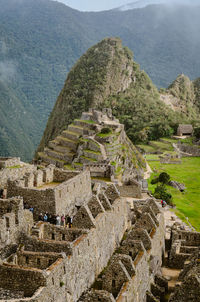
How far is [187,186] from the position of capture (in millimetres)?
55188

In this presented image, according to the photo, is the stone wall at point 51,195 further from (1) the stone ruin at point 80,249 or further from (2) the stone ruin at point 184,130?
(2) the stone ruin at point 184,130

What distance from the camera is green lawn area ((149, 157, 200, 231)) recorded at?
38844 millimetres

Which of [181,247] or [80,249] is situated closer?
[80,249]

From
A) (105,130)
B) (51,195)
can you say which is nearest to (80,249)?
(51,195)

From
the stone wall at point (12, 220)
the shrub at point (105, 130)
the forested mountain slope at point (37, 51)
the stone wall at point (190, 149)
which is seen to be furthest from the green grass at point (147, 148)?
the stone wall at point (12, 220)

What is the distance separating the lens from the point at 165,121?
10869cm

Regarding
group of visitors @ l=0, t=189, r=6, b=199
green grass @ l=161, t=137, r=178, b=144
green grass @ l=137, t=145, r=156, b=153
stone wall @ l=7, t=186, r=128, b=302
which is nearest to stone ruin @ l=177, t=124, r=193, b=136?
green grass @ l=161, t=137, r=178, b=144

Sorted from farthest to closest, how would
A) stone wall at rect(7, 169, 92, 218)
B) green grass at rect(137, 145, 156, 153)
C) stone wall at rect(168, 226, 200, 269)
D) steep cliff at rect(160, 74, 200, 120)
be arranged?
steep cliff at rect(160, 74, 200, 120) → green grass at rect(137, 145, 156, 153) → stone wall at rect(168, 226, 200, 269) → stone wall at rect(7, 169, 92, 218)

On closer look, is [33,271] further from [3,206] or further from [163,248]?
[163,248]

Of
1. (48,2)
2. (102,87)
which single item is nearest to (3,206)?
(102,87)

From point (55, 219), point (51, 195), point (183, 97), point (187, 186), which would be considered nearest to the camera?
point (55, 219)

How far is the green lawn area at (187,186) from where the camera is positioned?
127 ft

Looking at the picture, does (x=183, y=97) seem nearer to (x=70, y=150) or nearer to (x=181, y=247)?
(x=70, y=150)

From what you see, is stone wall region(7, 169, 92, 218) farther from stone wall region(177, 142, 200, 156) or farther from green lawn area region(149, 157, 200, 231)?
stone wall region(177, 142, 200, 156)
